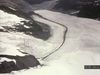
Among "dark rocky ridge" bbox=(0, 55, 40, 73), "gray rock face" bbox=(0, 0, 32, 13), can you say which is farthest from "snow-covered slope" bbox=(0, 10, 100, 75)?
"gray rock face" bbox=(0, 0, 32, 13)

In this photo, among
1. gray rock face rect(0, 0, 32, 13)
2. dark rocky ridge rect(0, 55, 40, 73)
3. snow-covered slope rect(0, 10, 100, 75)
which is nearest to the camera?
dark rocky ridge rect(0, 55, 40, 73)

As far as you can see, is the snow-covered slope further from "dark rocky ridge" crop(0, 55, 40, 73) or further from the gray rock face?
the gray rock face

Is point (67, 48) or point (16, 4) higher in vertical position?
point (16, 4)

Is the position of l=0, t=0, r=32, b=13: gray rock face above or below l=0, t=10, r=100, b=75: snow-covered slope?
above

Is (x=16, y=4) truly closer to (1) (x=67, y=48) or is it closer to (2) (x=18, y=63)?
(1) (x=67, y=48)

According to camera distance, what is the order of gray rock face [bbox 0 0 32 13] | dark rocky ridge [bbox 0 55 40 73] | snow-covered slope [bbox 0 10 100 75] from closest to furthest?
dark rocky ridge [bbox 0 55 40 73], snow-covered slope [bbox 0 10 100 75], gray rock face [bbox 0 0 32 13]

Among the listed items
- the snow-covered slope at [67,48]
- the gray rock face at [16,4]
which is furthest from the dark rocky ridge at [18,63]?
the gray rock face at [16,4]

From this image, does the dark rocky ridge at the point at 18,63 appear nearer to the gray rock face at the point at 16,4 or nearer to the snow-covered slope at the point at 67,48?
the snow-covered slope at the point at 67,48

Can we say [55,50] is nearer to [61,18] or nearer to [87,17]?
[61,18]

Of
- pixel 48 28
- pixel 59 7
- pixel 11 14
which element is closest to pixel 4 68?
pixel 11 14

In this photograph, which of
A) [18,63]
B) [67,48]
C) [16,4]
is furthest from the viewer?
[16,4]

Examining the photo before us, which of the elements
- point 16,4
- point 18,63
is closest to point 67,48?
point 18,63
